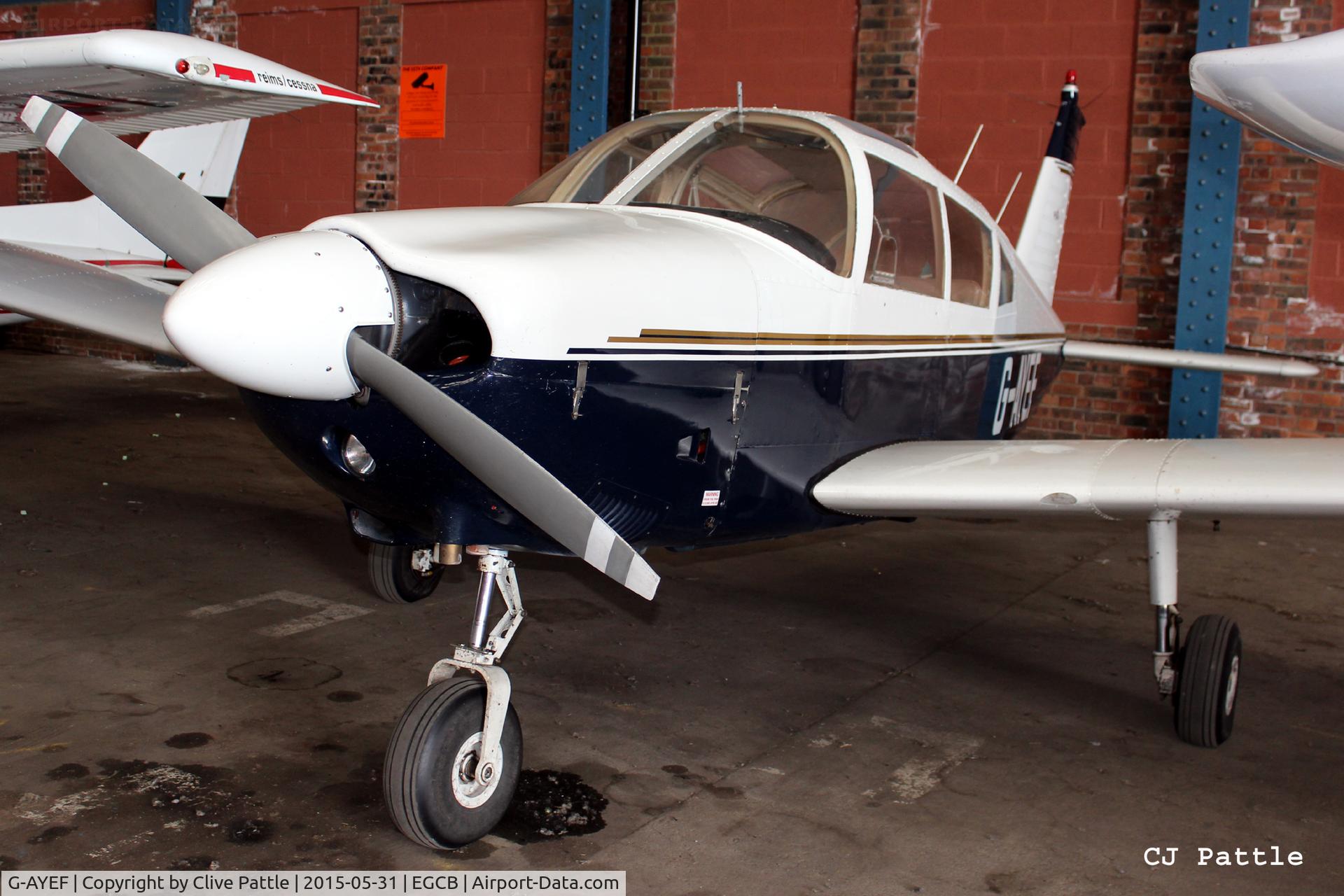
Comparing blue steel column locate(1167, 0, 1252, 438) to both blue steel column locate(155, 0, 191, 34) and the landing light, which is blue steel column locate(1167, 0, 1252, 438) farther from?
blue steel column locate(155, 0, 191, 34)

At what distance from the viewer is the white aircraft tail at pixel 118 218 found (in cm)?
1038

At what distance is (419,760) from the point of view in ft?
9.50

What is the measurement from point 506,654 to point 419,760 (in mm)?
1484

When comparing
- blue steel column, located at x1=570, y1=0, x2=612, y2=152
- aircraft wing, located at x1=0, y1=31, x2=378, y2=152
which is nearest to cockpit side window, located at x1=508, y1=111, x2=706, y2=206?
aircraft wing, located at x1=0, y1=31, x2=378, y2=152

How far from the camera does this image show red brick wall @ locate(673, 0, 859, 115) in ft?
32.1

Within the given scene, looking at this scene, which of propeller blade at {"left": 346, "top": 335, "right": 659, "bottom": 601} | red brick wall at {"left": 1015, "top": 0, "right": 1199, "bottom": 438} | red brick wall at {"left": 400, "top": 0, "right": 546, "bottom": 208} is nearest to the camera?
propeller blade at {"left": 346, "top": 335, "right": 659, "bottom": 601}

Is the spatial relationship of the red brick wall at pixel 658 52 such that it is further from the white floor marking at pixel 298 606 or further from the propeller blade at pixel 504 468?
the propeller blade at pixel 504 468

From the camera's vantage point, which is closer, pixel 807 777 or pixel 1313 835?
Answer: pixel 1313 835

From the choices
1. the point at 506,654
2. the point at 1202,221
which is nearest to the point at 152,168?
the point at 506,654

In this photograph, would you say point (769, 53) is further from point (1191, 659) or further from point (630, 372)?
point (630, 372)

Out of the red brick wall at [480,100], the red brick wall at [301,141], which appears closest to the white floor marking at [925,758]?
the red brick wall at [480,100]

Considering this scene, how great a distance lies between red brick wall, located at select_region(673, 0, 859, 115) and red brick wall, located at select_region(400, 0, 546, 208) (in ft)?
5.10

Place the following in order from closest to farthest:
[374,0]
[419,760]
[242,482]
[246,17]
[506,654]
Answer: [419,760] → [506,654] → [242,482] → [374,0] → [246,17]

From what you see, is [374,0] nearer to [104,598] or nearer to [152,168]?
[104,598]
